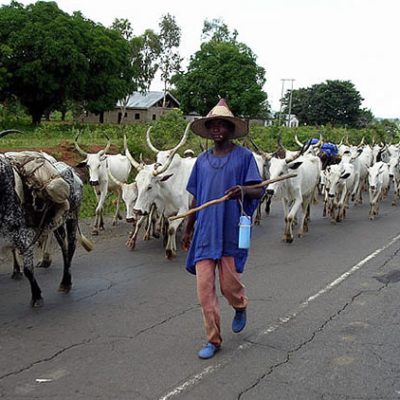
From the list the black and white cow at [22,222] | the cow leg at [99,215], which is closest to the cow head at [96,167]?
the cow leg at [99,215]

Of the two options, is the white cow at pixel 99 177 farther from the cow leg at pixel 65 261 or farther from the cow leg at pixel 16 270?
the cow leg at pixel 65 261

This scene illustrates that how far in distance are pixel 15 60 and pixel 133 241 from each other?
28921 millimetres

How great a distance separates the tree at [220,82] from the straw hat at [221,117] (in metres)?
45.7

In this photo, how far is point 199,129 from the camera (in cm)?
545

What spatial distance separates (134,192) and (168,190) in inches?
26.7

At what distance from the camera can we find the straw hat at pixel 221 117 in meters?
5.09

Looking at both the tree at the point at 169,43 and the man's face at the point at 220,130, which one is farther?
the tree at the point at 169,43

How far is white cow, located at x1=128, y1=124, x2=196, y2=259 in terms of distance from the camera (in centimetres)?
890

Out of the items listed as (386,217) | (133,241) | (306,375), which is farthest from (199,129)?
(386,217)

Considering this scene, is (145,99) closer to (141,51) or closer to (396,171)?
(141,51)

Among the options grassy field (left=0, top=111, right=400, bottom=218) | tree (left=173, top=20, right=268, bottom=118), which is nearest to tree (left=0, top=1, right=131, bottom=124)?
grassy field (left=0, top=111, right=400, bottom=218)

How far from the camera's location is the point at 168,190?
30.7 feet

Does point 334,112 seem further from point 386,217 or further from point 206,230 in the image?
point 206,230

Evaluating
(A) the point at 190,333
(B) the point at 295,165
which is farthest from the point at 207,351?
(B) the point at 295,165
